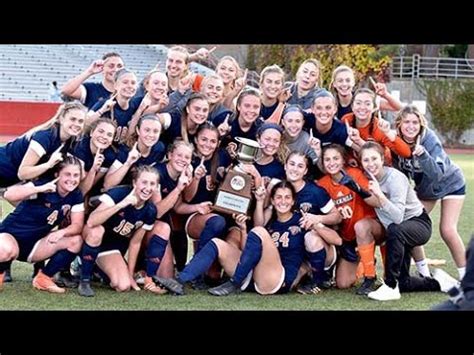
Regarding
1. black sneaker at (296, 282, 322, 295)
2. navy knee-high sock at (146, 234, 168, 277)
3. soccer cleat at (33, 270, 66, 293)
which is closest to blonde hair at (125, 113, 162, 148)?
navy knee-high sock at (146, 234, 168, 277)

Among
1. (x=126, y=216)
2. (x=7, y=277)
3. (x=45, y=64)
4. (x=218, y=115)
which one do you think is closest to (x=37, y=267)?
(x=7, y=277)

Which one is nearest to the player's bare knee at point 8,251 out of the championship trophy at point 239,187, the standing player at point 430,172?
the championship trophy at point 239,187

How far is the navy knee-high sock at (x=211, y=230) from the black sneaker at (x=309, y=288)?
0.60m

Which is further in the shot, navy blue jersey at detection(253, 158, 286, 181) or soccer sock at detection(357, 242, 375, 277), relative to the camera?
navy blue jersey at detection(253, 158, 286, 181)

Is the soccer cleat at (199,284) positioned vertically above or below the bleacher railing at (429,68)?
below

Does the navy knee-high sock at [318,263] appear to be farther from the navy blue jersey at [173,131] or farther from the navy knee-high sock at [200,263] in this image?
the navy blue jersey at [173,131]

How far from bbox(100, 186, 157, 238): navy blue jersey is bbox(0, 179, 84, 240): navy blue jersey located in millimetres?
193

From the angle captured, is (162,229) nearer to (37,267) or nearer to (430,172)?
(37,267)

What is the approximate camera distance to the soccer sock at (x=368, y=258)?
467 cm

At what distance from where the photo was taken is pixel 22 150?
463cm

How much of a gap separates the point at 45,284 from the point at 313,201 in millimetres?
1674

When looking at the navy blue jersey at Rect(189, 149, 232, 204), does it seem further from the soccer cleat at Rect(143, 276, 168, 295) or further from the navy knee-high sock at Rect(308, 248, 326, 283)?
the navy knee-high sock at Rect(308, 248, 326, 283)

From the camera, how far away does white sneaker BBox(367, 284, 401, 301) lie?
178 inches
